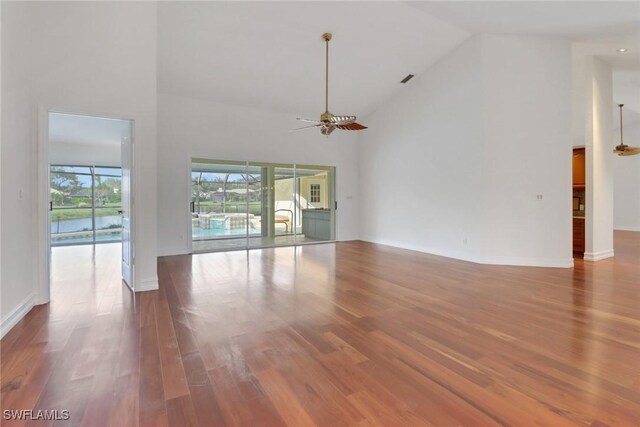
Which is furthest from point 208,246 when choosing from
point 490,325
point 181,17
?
point 490,325

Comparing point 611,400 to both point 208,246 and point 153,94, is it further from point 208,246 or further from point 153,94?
point 208,246

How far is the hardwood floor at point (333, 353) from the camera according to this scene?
174 centimetres

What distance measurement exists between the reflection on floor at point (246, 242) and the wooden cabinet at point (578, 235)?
6.05 metres

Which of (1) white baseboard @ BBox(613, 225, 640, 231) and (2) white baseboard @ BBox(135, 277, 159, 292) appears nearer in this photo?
(2) white baseboard @ BBox(135, 277, 159, 292)

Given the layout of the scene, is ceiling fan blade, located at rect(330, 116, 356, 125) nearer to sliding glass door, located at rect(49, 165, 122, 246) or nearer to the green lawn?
the green lawn

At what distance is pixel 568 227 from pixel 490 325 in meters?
3.91

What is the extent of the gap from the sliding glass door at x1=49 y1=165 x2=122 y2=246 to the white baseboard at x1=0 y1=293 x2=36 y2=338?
6336 millimetres

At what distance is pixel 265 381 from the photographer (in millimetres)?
2021

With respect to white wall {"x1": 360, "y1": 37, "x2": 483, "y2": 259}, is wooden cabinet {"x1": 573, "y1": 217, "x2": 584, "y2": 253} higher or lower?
lower

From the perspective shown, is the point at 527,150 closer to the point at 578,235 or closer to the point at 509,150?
the point at 509,150

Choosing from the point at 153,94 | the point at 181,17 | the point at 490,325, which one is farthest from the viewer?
the point at 181,17

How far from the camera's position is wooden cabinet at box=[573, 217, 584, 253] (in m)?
6.30

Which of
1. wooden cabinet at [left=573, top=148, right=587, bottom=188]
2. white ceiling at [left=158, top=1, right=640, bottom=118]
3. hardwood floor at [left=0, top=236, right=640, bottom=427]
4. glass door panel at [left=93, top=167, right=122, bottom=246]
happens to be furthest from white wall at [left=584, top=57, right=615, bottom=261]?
glass door panel at [left=93, top=167, right=122, bottom=246]

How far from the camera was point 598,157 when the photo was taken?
6141 mm
